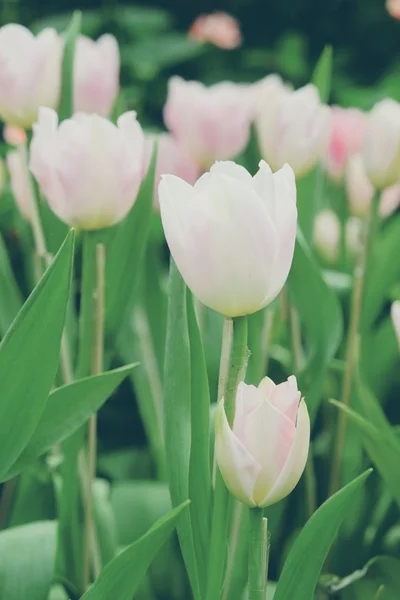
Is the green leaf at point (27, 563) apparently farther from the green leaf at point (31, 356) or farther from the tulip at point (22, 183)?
the tulip at point (22, 183)

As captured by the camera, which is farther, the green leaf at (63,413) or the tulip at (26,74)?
the tulip at (26,74)

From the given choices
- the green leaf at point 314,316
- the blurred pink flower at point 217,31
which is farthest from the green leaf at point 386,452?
the blurred pink flower at point 217,31

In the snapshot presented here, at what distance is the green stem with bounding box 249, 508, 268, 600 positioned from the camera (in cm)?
37

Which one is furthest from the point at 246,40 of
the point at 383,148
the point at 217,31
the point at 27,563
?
the point at 27,563

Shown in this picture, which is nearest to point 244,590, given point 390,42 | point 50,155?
point 50,155

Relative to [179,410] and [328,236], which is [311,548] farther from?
[328,236]

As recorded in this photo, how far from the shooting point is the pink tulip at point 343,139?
2.86 ft

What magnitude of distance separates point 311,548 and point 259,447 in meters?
0.08

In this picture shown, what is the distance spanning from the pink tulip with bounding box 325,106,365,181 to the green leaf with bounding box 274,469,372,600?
53 centimetres

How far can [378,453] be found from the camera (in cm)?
52

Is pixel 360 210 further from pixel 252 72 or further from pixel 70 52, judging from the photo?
pixel 252 72

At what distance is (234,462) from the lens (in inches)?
13.9

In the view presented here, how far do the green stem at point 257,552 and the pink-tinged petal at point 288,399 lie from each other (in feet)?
0.15

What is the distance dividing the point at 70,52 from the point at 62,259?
27 cm
